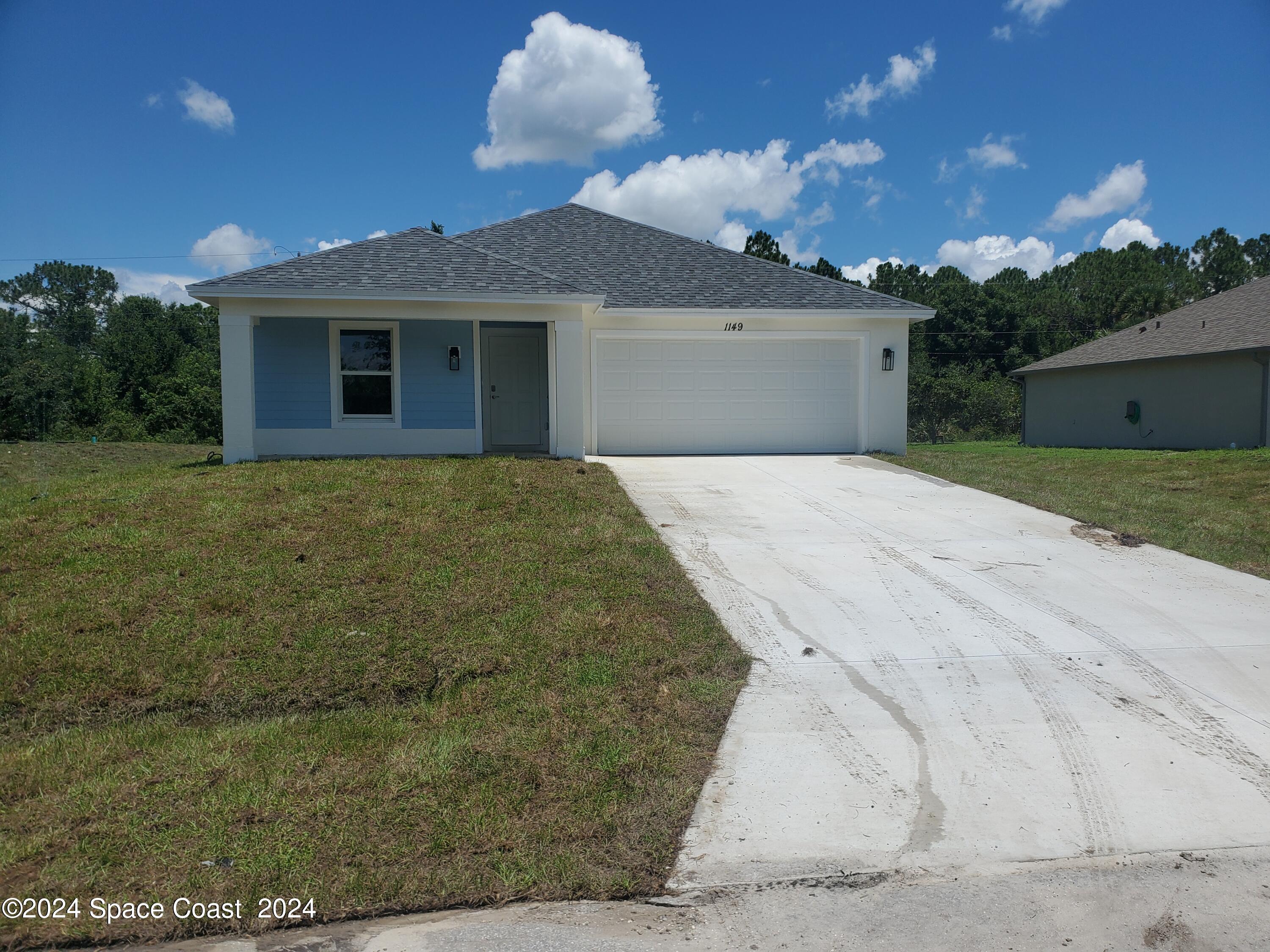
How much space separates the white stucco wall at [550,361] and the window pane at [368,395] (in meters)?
0.39

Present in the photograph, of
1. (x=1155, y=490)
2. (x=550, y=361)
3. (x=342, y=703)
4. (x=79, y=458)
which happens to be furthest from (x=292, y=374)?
(x=1155, y=490)

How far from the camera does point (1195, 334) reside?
71.6ft

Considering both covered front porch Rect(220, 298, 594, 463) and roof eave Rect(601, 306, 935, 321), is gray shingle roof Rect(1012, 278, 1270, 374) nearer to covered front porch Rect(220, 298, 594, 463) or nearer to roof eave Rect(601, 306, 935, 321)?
roof eave Rect(601, 306, 935, 321)

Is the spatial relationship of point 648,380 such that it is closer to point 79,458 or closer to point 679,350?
point 679,350

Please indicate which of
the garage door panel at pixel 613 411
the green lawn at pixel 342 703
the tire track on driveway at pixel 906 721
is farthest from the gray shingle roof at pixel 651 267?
the tire track on driveway at pixel 906 721

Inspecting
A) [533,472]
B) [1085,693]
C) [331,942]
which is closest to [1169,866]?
[1085,693]

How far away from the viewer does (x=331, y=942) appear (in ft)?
9.73

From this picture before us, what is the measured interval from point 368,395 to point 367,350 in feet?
2.33

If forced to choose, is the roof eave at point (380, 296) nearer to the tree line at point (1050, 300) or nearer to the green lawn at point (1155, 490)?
the green lawn at point (1155, 490)

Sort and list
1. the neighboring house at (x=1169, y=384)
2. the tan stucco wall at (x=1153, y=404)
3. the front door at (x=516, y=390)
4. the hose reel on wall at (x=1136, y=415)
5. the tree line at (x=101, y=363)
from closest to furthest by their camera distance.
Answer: the front door at (x=516, y=390) → the neighboring house at (x=1169, y=384) → the tan stucco wall at (x=1153, y=404) → the hose reel on wall at (x=1136, y=415) → the tree line at (x=101, y=363)

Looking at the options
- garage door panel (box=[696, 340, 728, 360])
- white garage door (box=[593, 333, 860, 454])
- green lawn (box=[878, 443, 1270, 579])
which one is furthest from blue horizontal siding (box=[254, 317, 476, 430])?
green lawn (box=[878, 443, 1270, 579])

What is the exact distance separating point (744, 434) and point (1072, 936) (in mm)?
12347

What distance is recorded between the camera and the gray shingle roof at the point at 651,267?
14961mm

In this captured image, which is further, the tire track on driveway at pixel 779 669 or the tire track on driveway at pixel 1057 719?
the tire track on driveway at pixel 779 669
